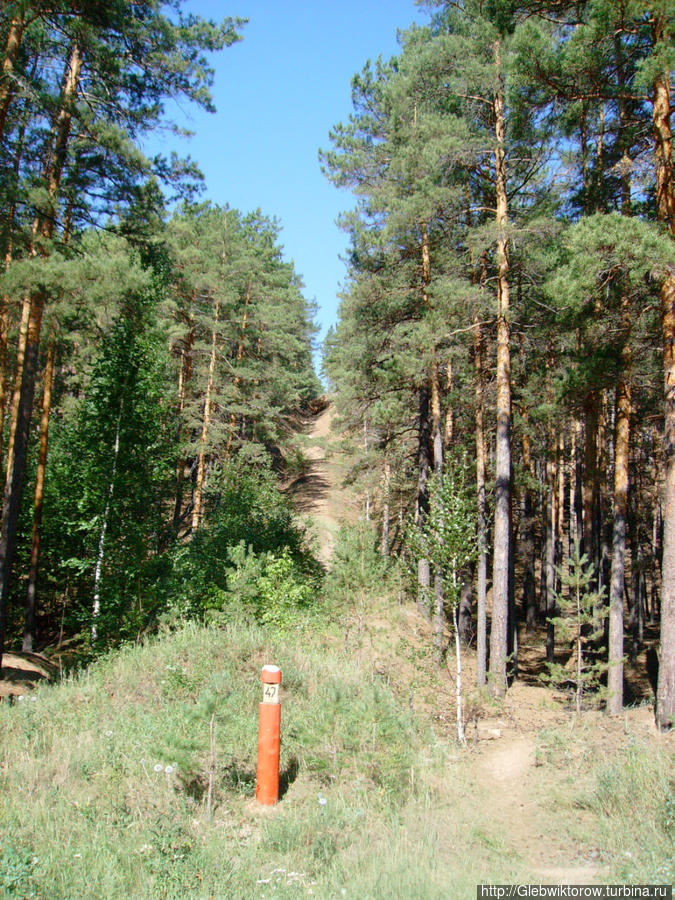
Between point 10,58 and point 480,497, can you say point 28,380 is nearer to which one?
point 10,58

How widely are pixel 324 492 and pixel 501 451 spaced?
88.0ft

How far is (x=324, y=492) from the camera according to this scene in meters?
39.3

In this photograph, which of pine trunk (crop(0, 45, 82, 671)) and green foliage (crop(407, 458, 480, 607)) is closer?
pine trunk (crop(0, 45, 82, 671))

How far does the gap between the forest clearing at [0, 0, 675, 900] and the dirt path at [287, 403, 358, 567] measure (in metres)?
10.4

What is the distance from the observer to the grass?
410 cm

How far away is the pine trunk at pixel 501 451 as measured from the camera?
12570mm

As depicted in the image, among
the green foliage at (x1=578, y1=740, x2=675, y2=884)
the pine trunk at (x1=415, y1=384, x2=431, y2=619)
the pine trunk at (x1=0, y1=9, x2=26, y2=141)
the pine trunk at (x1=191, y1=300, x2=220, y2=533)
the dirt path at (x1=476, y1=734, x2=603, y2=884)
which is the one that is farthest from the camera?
the pine trunk at (x1=191, y1=300, x2=220, y2=533)

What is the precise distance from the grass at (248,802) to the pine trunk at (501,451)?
439 cm

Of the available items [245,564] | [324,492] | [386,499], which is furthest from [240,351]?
[245,564]

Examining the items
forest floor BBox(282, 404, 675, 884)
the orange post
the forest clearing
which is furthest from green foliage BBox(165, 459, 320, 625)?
the orange post

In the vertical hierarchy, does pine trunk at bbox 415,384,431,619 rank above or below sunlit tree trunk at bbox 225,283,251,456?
below

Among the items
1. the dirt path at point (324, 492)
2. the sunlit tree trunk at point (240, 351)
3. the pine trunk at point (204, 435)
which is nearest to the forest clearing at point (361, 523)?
the pine trunk at point (204, 435)

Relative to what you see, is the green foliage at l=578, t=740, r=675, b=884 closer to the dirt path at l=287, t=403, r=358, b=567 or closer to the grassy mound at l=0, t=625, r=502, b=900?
the grassy mound at l=0, t=625, r=502, b=900

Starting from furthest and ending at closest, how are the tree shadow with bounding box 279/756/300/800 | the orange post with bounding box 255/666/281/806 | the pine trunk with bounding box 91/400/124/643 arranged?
the pine trunk with bounding box 91/400/124/643 < the tree shadow with bounding box 279/756/300/800 < the orange post with bounding box 255/666/281/806
